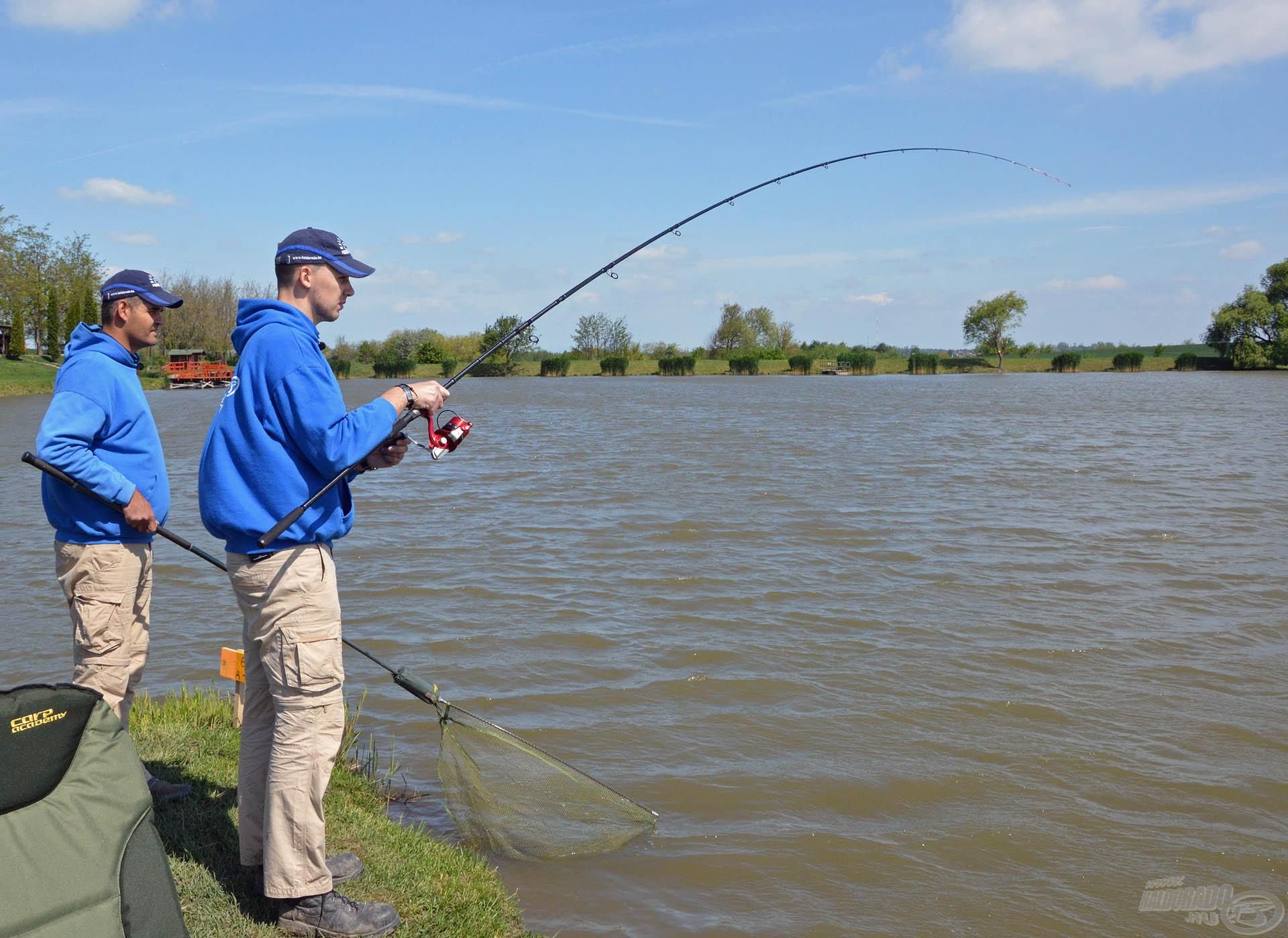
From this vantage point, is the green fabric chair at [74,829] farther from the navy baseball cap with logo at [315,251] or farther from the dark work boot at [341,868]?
the navy baseball cap with logo at [315,251]

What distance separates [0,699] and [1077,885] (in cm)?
460

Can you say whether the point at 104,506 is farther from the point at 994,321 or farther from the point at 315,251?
the point at 994,321

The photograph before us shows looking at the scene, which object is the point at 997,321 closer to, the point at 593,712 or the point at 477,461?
the point at 477,461

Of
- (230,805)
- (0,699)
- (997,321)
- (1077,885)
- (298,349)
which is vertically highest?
(997,321)

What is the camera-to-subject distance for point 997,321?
95500 millimetres

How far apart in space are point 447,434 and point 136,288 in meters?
1.76

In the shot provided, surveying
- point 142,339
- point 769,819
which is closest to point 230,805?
point 142,339

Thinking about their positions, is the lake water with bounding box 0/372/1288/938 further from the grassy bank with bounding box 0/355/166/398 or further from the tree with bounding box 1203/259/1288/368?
the tree with bounding box 1203/259/1288/368

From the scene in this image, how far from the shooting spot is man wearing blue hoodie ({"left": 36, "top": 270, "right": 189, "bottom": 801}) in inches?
168

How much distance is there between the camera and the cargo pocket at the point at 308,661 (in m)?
3.48

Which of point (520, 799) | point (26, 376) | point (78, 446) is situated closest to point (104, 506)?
point (78, 446)

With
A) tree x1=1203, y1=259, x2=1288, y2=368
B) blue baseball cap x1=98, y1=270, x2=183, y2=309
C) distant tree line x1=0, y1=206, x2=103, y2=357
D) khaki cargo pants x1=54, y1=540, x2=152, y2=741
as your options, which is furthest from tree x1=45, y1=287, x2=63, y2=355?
tree x1=1203, y1=259, x2=1288, y2=368

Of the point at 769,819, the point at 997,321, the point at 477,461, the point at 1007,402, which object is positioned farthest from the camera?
the point at 997,321

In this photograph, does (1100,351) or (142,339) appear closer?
(142,339)
